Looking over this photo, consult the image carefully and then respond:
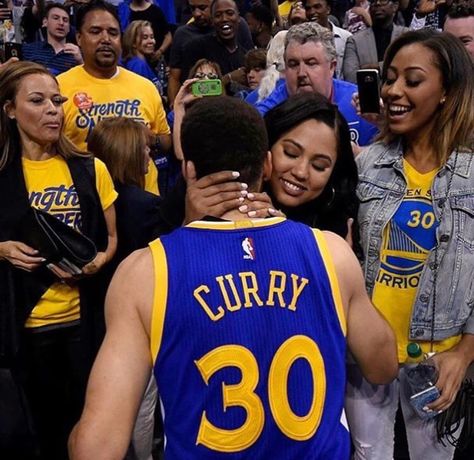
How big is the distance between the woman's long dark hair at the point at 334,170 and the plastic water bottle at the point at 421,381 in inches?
18.0

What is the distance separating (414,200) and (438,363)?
1.89 ft

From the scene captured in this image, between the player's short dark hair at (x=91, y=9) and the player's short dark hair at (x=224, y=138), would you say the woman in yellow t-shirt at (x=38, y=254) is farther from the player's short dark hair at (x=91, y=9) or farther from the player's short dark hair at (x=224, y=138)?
the player's short dark hair at (x=224, y=138)

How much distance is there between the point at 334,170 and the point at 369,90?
736mm

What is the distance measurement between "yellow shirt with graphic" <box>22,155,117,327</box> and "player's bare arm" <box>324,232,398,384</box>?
1685mm

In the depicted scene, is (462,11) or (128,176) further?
(462,11)

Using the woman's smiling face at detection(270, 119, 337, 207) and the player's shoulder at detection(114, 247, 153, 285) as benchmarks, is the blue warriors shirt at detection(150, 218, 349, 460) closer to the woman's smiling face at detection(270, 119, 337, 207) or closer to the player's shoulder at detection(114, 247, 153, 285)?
the player's shoulder at detection(114, 247, 153, 285)

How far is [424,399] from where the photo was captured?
102 inches

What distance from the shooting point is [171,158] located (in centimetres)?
507

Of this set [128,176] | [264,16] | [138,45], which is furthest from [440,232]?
[264,16]

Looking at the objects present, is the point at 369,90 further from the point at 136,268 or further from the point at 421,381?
the point at 136,268

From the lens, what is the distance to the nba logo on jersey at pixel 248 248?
1763 mm

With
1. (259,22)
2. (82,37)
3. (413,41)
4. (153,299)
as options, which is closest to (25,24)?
(259,22)

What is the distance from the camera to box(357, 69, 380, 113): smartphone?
3.14 m

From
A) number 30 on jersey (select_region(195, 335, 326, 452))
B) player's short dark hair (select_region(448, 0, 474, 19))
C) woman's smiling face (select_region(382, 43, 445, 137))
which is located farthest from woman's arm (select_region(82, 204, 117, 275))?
player's short dark hair (select_region(448, 0, 474, 19))
